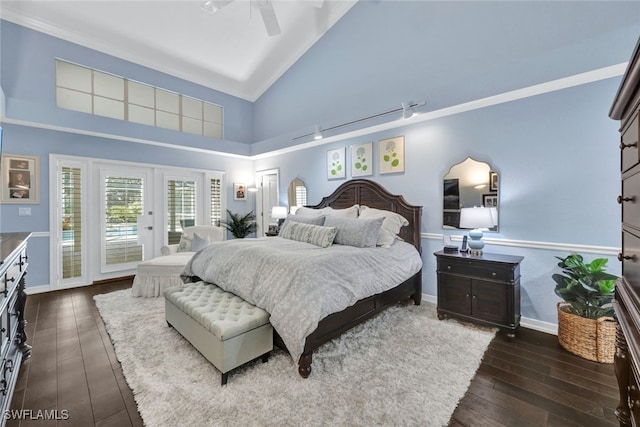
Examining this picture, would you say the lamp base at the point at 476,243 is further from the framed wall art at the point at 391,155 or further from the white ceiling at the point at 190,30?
the white ceiling at the point at 190,30

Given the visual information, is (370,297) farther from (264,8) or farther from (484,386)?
(264,8)

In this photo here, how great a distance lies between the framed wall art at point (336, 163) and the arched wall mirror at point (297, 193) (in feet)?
2.39

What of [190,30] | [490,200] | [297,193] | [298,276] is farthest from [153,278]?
[490,200]

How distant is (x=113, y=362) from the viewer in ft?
7.39

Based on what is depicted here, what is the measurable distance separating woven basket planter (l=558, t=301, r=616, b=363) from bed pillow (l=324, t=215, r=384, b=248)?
182 cm

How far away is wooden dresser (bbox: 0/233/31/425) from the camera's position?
1486 millimetres

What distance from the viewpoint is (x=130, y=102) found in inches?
204

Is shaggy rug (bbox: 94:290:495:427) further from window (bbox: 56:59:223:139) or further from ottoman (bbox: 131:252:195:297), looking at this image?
window (bbox: 56:59:223:139)

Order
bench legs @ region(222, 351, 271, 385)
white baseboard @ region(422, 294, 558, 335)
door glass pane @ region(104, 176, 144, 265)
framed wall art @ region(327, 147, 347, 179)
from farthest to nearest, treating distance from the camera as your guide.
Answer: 1. door glass pane @ region(104, 176, 144, 265)
2. framed wall art @ region(327, 147, 347, 179)
3. white baseboard @ region(422, 294, 558, 335)
4. bench legs @ region(222, 351, 271, 385)

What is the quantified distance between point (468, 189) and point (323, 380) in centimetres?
266

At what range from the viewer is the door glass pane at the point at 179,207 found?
5.45 metres

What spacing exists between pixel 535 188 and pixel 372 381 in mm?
2550

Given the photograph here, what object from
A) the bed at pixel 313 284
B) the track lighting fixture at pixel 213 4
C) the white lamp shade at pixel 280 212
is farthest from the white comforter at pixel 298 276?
the track lighting fixture at pixel 213 4

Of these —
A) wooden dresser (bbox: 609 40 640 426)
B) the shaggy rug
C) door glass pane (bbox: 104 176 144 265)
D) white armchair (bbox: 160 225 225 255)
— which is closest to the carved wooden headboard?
the shaggy rug
